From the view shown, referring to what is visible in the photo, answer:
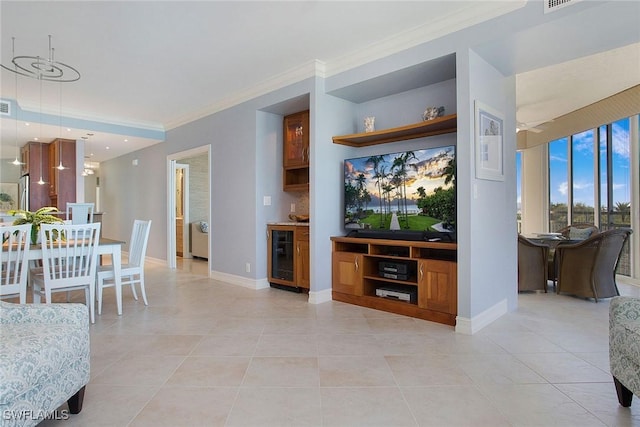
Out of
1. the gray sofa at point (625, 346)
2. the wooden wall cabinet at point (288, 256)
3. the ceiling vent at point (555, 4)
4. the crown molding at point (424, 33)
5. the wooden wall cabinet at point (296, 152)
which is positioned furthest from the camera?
the wooden wall cabinet at point (296, 152)

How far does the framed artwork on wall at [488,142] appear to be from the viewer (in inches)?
117

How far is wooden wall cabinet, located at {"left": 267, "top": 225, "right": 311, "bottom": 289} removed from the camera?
429 cm

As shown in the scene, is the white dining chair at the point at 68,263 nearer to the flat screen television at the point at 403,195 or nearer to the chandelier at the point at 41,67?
the chandelier at the point at 41,67

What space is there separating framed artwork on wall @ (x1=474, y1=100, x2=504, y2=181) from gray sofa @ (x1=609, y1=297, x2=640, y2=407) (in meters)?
1.44

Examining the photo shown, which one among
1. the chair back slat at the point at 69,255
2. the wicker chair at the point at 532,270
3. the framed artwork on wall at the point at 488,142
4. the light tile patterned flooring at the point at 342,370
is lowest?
the light tile patterned flooring at the point at 342,370

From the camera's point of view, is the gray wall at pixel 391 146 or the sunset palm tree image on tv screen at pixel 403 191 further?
the sunset palm tree image on tv screen at pixel 403 191

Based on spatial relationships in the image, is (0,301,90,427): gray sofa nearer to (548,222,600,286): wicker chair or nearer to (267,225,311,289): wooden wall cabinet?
(267,225,311,289): wooden wall cabinet

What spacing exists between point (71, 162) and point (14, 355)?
654 cm

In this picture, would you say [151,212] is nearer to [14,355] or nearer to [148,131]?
[148,131]

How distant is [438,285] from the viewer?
3.16 meters

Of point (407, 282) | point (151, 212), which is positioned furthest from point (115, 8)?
point (151, 212)

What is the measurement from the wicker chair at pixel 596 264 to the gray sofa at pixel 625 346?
2.64m

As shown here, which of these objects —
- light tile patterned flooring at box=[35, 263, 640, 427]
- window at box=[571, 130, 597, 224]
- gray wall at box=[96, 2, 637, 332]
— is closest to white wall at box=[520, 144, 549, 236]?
window at box=[571, 130, 597, 224]

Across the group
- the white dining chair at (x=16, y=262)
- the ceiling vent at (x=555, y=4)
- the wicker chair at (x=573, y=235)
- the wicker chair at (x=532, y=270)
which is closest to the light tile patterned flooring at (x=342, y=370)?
the white dining chair at (x=16, y=262)
